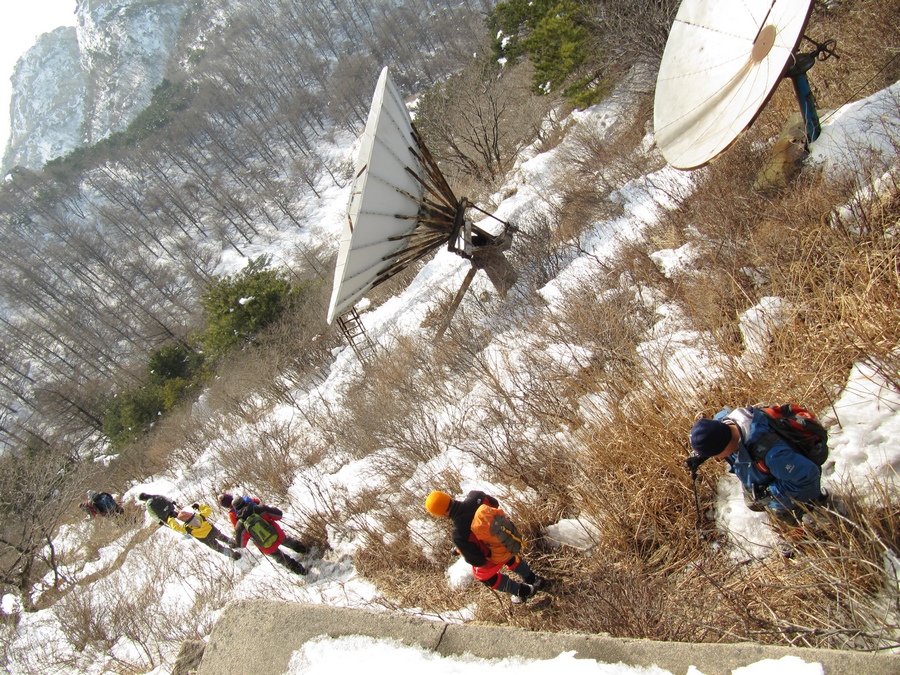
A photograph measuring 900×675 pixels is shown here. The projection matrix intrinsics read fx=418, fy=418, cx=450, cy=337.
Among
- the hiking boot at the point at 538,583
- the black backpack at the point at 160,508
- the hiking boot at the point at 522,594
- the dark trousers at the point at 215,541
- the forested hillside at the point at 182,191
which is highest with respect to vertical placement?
the forested hillside at the point at 182,191

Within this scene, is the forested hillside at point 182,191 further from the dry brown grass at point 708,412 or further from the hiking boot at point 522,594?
the hiking boot at point 522,594

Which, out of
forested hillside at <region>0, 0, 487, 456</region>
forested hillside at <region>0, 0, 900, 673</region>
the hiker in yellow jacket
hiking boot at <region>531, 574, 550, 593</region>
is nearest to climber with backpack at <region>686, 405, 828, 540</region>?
forested hillside at <region>0, 0, 900, 673</region>

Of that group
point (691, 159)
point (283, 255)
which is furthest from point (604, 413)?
point (283, 255)

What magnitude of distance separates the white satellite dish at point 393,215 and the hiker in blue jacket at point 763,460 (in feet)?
16.3

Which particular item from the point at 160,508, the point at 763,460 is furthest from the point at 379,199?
the point at 160,508

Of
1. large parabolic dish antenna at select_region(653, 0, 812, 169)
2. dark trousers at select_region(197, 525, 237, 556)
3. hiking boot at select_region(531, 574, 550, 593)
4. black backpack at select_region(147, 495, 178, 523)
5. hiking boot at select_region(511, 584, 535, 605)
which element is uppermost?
large parabolic dish antenna at select_region(653, 0, 812, 169)

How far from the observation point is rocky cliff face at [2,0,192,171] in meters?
84.5

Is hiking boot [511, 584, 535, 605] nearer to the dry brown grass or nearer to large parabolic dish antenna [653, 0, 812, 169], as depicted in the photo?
the dry brown grass

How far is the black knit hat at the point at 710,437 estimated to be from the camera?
7.32 ft

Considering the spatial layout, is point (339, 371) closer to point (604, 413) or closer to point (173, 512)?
point (173, 512)

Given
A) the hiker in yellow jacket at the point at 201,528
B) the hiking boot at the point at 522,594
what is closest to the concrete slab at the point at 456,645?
the hiking boot at the point at 522,594

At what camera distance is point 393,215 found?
6.80m

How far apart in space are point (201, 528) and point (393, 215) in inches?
229

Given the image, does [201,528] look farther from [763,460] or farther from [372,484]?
[763,460]
